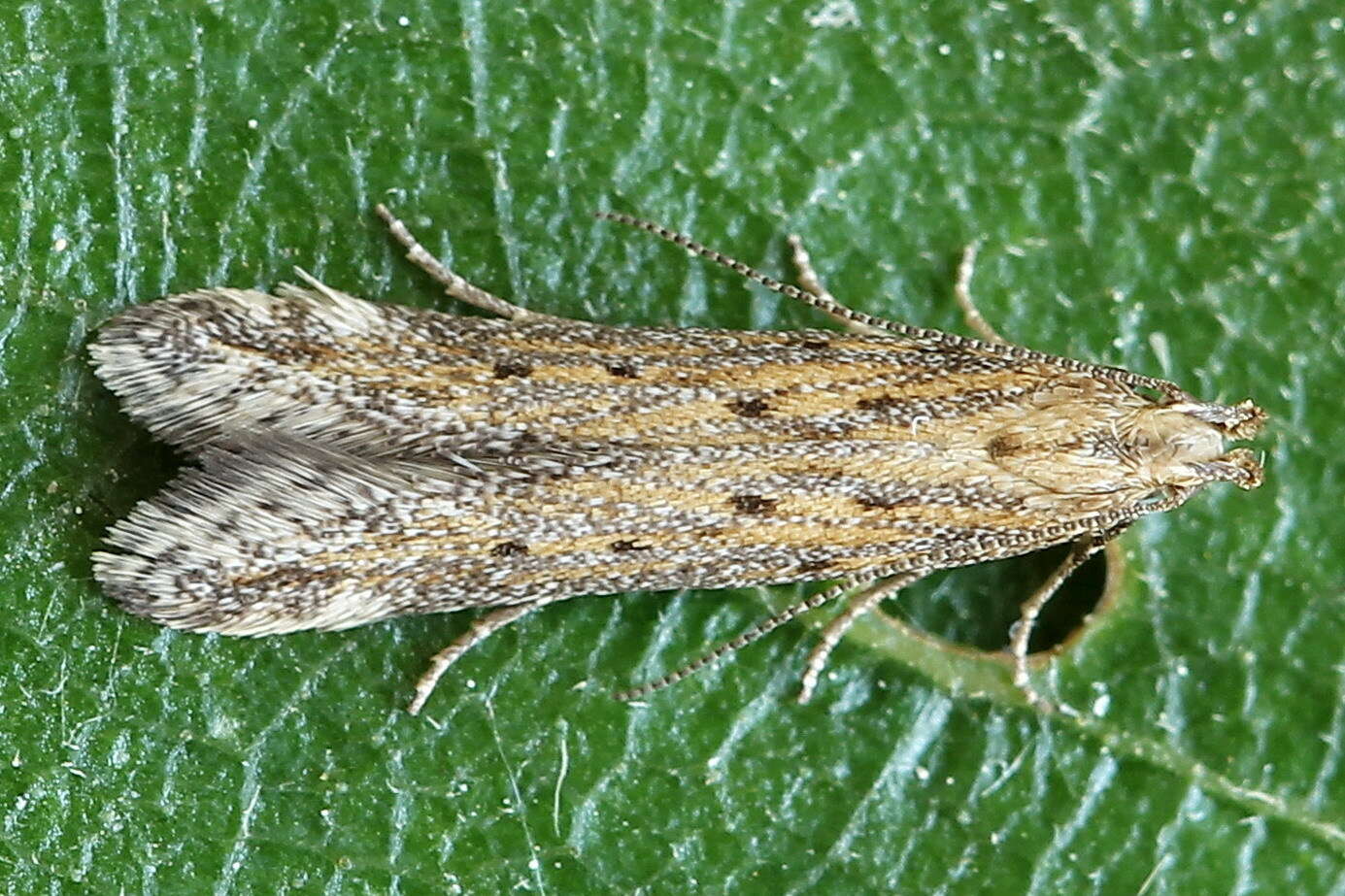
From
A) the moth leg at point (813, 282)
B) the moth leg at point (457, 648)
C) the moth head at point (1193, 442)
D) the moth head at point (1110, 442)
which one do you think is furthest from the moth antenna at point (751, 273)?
the moth leg at point (457, 648)

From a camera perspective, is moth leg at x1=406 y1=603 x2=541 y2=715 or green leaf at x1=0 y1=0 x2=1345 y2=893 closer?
green leaf at x1=0 y1=0 x2=1345 y2=893

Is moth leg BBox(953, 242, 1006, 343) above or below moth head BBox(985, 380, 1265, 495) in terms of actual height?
above

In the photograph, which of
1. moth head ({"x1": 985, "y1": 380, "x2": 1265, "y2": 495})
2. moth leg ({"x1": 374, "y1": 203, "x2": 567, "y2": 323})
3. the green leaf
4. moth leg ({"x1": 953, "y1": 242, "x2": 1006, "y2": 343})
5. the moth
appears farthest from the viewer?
moth leg ({"x1": 953, "y1": 242, "x2": 1006, "y2": 343})

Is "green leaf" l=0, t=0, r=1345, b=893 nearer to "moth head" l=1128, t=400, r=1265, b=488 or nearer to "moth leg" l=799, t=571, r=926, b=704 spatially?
"moth leg" l=799, t=571, r=926, b=704

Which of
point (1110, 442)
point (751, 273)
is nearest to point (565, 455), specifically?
point (751, 273)

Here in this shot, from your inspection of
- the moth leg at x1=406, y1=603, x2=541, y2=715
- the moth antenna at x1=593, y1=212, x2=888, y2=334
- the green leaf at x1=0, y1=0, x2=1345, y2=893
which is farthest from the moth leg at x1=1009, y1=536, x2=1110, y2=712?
the moth leg at x1=406, y1=603, x2=541, y2=715

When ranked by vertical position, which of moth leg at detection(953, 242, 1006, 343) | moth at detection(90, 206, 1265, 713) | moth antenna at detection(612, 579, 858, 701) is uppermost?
moth leg at detection(953, 242, 1006, 343)

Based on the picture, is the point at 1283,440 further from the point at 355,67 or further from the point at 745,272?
the point at 355,67

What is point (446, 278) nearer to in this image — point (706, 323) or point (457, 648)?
point (706, 323)
